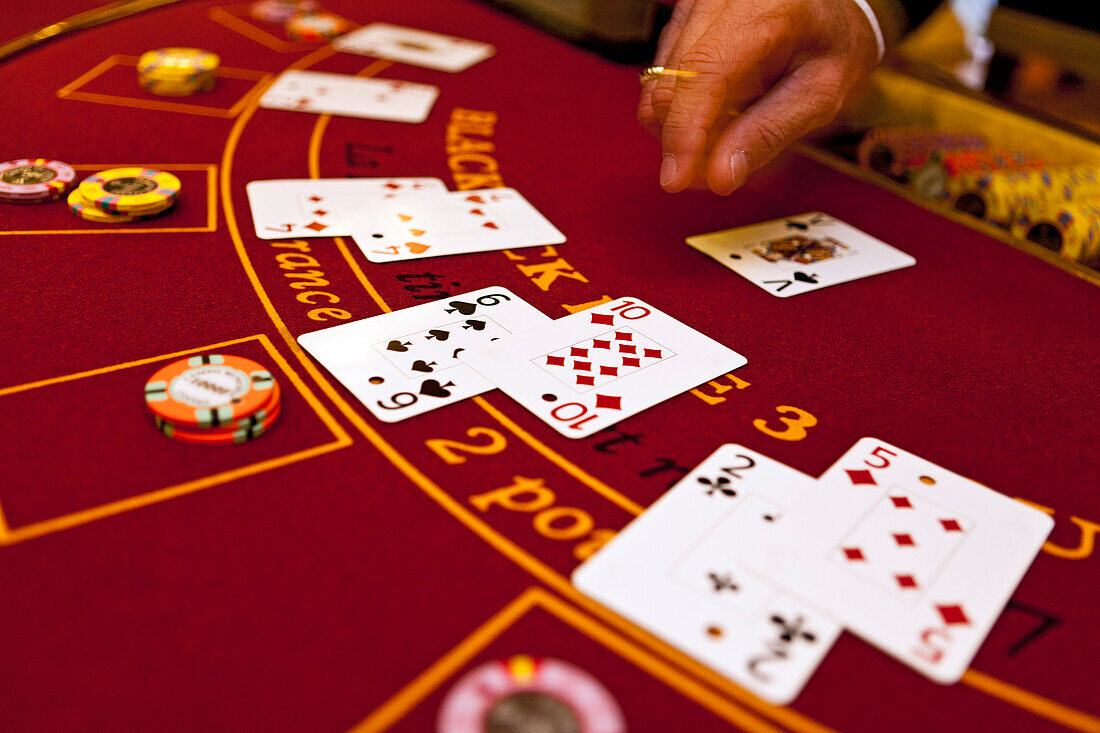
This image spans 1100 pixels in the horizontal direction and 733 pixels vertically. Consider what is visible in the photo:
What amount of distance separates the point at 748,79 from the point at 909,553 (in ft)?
4.62

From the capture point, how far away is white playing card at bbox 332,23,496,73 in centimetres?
321

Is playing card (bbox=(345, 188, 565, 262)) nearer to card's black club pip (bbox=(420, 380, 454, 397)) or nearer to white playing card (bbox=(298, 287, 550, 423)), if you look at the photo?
white playing card (bbox=(298, 287, 550, 423))

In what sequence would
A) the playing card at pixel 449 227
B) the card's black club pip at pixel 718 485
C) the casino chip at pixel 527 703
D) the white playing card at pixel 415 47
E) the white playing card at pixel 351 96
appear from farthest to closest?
the white playing card at pixel 415 47, the white playing card at pixel 351 96, the playing card at pixel 449 227, the card's black club pip at pixel 718 485, the casino chip at pixel 527 703

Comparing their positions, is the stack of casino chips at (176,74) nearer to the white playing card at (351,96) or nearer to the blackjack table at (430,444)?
the blackjack table at (430,444)

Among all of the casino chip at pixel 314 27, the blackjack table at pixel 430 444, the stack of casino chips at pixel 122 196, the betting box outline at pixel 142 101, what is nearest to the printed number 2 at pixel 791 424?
the blackjack table at pixel 430 444

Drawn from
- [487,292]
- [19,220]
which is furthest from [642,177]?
[19,220]

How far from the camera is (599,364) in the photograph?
1.55 m

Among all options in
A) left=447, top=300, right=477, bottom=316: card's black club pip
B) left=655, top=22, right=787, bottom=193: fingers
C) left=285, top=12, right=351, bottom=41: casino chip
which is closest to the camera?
left=447, top=300, right=477, bottom=316: card's black club pip

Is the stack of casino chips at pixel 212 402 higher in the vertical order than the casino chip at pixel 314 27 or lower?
lower

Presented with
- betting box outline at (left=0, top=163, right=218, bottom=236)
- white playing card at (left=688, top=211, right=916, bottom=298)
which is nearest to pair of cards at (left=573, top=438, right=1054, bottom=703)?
white playing card at (left=688, top=211, right=916, bottom=298)

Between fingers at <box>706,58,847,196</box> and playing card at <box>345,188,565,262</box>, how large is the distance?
0.44 m

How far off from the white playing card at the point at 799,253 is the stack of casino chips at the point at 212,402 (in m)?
1.18

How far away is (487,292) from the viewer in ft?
5.81

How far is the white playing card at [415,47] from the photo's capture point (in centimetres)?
321
